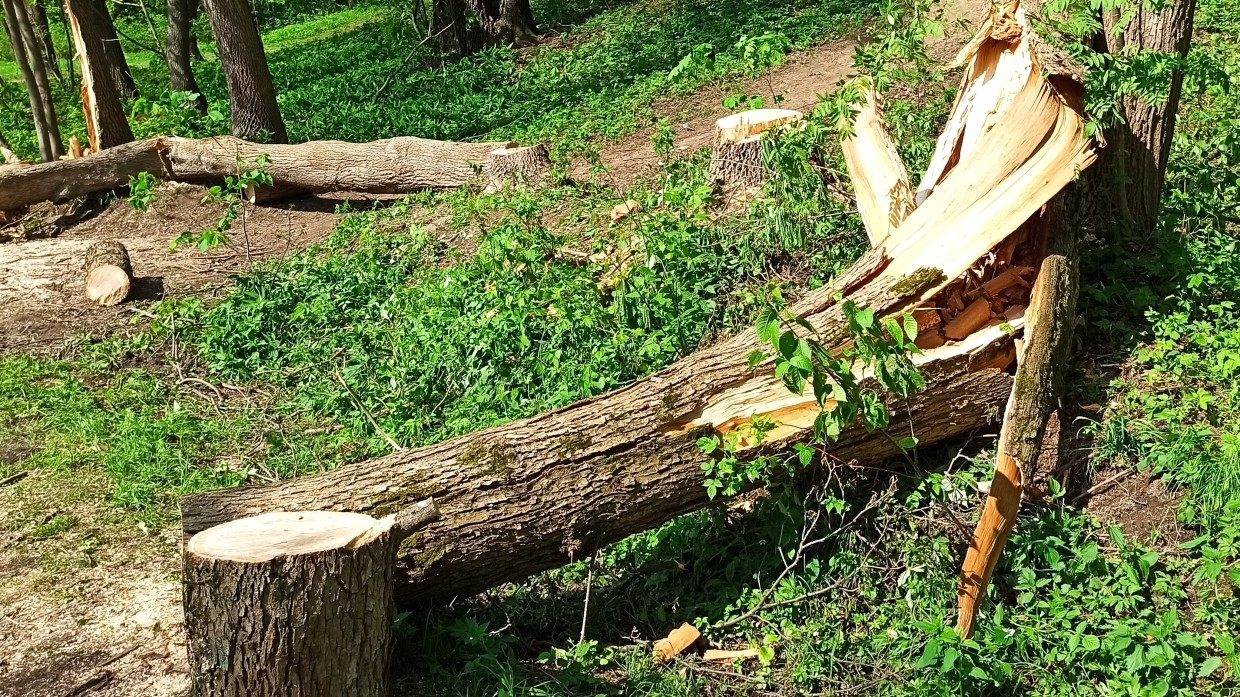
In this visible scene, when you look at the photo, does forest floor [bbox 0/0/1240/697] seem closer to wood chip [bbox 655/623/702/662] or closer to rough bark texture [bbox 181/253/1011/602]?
wood chip [bbox 655/623/702/662]

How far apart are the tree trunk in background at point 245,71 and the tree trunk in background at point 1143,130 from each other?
27.9ft

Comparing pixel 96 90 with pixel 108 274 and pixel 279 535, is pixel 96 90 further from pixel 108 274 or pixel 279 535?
pixel 279 535

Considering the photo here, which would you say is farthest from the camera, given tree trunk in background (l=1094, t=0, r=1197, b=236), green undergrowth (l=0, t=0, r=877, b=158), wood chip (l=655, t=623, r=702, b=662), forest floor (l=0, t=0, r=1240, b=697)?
green undergrowth (l=0, t=0, r=877, b=158)

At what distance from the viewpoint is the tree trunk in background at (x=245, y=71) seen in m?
10.4

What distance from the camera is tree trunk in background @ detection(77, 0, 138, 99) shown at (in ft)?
37.3

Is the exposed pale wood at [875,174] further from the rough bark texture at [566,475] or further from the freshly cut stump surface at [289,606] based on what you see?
the freshly cut stump surface at [289,606]

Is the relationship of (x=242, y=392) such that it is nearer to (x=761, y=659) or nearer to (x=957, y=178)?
(x=761, y=659)

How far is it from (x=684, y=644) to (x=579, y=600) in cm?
53

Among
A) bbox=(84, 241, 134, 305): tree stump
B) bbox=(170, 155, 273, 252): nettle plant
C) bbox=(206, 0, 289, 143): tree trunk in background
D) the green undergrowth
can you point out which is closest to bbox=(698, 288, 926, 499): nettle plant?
bbox=(170, 155, 273, 252): nettle plant

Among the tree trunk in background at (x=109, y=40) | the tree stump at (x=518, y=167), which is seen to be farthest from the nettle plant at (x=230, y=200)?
the tree trunk in background at (x=109, y=40)

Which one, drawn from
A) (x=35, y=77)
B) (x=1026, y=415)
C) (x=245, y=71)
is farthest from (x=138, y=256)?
(x=1026, y=415)

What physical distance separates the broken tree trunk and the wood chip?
0.44 meters

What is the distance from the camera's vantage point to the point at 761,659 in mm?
3848

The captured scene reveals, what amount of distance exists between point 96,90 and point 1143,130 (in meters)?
10.2
